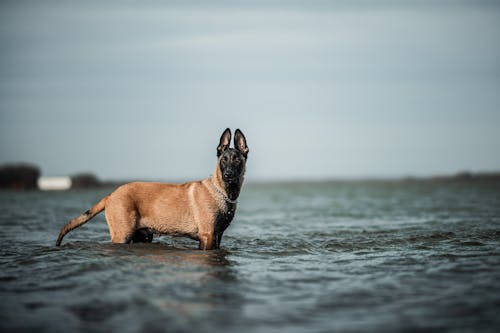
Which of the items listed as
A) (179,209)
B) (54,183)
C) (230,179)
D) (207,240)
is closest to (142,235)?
(179,209)

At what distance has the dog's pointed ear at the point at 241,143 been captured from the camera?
32.0 ft

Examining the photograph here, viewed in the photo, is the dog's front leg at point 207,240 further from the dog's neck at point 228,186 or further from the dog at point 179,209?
the dog's neck at point 228,186

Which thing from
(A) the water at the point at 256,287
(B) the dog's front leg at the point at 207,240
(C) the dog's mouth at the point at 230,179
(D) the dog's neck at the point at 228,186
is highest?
(C) the dog's mouth at the point at 230,179

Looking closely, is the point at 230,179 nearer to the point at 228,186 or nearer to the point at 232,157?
the point at 228,186

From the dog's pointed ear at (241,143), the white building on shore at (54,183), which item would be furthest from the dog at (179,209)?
the white building on shore at (54,183)

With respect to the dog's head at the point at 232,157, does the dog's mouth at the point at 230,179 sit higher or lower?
lower

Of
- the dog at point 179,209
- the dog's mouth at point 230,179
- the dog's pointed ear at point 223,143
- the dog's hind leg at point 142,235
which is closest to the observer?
the dog's mouth at point 230,179

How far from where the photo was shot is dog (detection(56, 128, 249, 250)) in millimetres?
9227

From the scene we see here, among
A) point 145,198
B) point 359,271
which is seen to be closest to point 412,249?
point 359,271

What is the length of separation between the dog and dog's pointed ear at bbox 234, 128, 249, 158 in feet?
0.91

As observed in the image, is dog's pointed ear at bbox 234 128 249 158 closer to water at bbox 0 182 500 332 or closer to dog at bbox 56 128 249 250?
dog at bbox 56 128 249 250

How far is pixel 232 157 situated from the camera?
367 inches

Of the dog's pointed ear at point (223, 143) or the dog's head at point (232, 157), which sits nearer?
the dog's head at point (232, 157)

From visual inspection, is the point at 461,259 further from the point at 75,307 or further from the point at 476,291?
the point at 75,307
